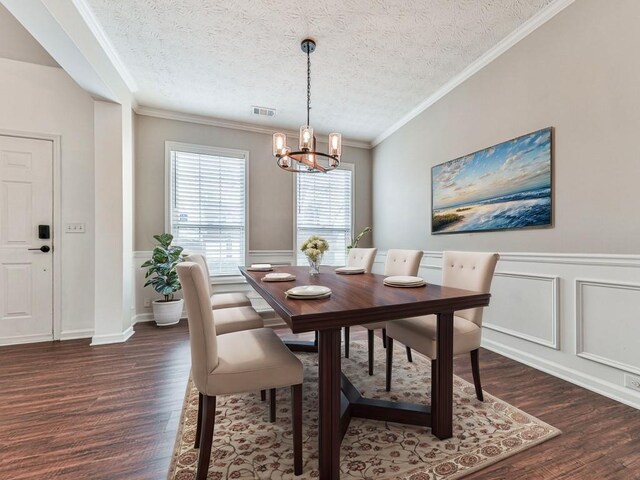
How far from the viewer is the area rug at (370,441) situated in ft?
4.44

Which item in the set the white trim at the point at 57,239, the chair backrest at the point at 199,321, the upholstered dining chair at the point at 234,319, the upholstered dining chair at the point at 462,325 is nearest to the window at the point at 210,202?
the white trim at the point at 57,239

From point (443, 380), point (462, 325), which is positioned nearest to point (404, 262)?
point (462, 325)

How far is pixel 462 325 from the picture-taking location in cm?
186

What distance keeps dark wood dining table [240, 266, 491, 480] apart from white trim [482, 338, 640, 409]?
1.34 metres

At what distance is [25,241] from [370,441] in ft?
12.9

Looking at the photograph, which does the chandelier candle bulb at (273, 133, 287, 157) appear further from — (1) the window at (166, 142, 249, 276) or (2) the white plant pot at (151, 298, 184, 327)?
(2) the white plant pot at (151, 298, 184, 327)

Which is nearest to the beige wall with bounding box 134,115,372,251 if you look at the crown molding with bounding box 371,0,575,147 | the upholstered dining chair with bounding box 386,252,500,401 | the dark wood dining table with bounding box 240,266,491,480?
the crown molding with bounding box 371,0,575,147

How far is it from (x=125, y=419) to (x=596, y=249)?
133 inches

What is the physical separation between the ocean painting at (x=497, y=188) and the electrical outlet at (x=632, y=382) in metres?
1.15

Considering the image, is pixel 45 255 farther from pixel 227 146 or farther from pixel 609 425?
pixel 609 425

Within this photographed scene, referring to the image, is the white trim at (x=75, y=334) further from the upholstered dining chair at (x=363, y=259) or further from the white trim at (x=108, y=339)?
the upholstered dining chair at (x=363, y=259)

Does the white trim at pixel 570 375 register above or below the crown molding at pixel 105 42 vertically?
below

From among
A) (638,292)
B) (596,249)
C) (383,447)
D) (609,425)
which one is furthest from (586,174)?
(383,447)

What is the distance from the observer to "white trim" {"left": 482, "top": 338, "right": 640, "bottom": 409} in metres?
1.92
